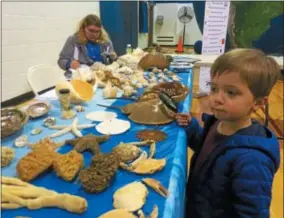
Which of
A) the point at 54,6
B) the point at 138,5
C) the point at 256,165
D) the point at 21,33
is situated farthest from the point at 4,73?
the point at 256,165

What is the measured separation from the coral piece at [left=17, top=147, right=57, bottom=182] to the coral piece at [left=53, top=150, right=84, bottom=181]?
0.03m

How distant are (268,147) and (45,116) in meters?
0.98

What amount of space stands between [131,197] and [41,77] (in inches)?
70.4

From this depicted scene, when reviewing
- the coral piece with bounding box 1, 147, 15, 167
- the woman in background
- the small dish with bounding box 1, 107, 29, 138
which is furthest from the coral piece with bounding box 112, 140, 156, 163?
the woman in background

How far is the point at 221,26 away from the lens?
10.6ft

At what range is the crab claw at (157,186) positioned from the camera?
71 cm

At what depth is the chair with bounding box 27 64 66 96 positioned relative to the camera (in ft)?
6.69

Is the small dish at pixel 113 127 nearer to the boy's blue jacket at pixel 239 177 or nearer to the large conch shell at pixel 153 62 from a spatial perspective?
the boy's blue jacket at pixel 239 177

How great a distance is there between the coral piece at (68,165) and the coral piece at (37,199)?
0.07 metres

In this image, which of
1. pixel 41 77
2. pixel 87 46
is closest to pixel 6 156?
pixel 41 77

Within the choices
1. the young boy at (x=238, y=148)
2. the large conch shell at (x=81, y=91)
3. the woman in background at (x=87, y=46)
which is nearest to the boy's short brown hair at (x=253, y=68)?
the young boy at (x=238, y=148)

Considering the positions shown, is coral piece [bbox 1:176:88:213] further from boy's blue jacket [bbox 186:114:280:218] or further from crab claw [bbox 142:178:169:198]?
boy's blue jacket [bbox 186:114:280:218]

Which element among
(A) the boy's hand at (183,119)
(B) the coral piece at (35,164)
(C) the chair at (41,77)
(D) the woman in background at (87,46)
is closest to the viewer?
(B) the coral piece at (35,164)

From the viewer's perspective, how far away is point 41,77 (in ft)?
7.14
